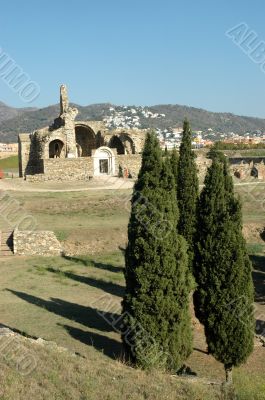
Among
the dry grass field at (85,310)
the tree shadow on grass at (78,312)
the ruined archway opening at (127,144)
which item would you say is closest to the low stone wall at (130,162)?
the ruined archway opening at (127,144)

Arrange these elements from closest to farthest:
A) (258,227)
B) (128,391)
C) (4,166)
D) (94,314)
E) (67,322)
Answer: (128,391) < (67,322) < (94,314) < (258,227) < (4,166)

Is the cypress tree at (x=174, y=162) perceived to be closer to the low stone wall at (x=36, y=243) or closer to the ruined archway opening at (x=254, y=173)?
the low stone wall at (x=36, y=243)

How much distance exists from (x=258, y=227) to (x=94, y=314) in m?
14.4

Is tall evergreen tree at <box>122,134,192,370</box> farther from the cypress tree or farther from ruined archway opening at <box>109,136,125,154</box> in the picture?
ruined archway opening at <box>109,136,125,154</box>

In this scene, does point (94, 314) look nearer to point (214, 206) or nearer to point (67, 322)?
point (67, 322)

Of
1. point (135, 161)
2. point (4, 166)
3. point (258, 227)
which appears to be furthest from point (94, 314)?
point (4, 166)

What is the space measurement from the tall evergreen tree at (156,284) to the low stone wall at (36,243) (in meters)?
11.1

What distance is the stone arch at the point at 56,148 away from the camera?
4485cm

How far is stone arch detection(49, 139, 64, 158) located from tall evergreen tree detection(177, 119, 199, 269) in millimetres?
25140

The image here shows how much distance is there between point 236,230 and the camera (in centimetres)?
1375

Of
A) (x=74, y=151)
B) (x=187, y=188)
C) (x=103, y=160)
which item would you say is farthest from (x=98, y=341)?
(x=74, y=151)

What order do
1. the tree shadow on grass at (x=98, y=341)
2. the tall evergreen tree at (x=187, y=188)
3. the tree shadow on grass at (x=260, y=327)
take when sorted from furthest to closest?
the tall evergreen tree at (x=187, y=188)
the tree shadow on grass at (x=260, y=327)
the tree shadow on grass at (x=98, y=341)

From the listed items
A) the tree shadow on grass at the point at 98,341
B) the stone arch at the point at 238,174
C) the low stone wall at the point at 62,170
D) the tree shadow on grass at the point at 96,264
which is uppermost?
the low stone wall at the point at 62,170

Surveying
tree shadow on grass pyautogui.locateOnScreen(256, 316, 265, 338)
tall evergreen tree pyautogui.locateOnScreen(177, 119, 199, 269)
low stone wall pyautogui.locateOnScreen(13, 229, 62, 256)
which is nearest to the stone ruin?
low stone wall pyautogui.locateOnScreen(13, 229, 62, 256)
